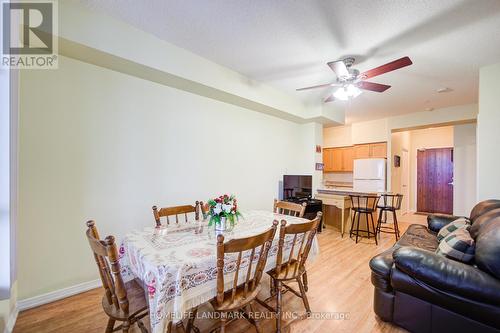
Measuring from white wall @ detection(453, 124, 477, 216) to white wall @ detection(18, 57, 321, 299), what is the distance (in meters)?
5.95

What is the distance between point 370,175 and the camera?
5.46 meters

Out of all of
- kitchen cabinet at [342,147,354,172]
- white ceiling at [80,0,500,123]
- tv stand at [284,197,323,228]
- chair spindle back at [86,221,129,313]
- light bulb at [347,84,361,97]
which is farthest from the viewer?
kitchen cabinet at [342,147,354,172]

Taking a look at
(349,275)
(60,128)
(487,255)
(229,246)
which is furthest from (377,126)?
(60,128)

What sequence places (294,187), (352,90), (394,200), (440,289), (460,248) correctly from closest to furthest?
(440,289) → (460,248) → (352,90) → (294,187) → (394,200)

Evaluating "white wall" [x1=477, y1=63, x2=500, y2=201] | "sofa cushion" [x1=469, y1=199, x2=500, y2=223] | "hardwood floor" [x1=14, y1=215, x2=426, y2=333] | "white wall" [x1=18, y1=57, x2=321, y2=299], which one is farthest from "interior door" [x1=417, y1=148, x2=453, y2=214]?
A: "white wall" [x1=18, y1=57, x2=321, y2=299]

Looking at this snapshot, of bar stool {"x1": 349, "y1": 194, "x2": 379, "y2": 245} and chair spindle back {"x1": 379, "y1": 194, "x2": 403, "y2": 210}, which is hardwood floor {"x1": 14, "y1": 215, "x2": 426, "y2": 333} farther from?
chair spindle back {"x1": 379, "y1": 194, "x2": 403, "y2": 210}

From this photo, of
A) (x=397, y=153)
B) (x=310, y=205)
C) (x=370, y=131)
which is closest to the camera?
(x=310, y=205)

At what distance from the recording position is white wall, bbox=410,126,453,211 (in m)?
6.76

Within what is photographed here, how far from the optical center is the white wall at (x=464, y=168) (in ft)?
17.5

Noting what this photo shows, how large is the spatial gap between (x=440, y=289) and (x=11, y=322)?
3.28 meters

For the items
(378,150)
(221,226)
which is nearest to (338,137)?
(378,150)

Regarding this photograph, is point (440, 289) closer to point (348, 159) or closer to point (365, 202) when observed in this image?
point (365, 202)

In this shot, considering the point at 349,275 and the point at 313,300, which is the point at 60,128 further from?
the point at 349,275

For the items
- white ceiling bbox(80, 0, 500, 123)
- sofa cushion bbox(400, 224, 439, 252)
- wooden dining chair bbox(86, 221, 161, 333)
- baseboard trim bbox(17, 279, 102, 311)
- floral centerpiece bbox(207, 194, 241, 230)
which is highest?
white ceiling bbox(80, 0, 500, 123)
